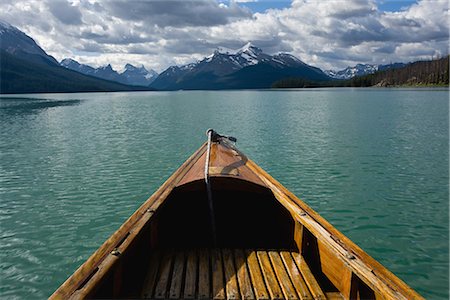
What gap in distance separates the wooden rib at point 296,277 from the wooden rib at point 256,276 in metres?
0.59

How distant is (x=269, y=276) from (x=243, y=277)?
0.51 meters

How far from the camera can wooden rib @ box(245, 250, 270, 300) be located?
19.0ft

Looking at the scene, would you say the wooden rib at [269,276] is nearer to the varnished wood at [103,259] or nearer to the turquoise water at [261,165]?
the varnished wood at [103,259]

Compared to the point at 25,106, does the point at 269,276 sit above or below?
below

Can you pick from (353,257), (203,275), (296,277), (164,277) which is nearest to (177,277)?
(164,277)

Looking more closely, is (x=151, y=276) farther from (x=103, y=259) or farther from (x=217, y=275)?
(x=103, y=259)

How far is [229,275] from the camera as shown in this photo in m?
6.48

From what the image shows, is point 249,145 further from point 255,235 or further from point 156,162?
point 255,235

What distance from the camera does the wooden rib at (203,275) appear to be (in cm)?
591

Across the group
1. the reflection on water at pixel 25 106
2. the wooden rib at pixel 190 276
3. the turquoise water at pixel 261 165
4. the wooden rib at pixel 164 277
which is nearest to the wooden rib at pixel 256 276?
the wooden rib at pixel 190 276

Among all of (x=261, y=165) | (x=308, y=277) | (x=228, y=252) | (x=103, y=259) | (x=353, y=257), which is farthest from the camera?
(x=261, y=165)

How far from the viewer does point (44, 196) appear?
14.7 m

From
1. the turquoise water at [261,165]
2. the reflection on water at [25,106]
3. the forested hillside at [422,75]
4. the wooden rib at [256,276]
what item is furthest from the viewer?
the forested hillside at [422,75]

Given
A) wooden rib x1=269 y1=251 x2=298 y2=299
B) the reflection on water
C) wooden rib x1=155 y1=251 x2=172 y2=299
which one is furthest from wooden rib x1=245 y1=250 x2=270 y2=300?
the reflection on water
